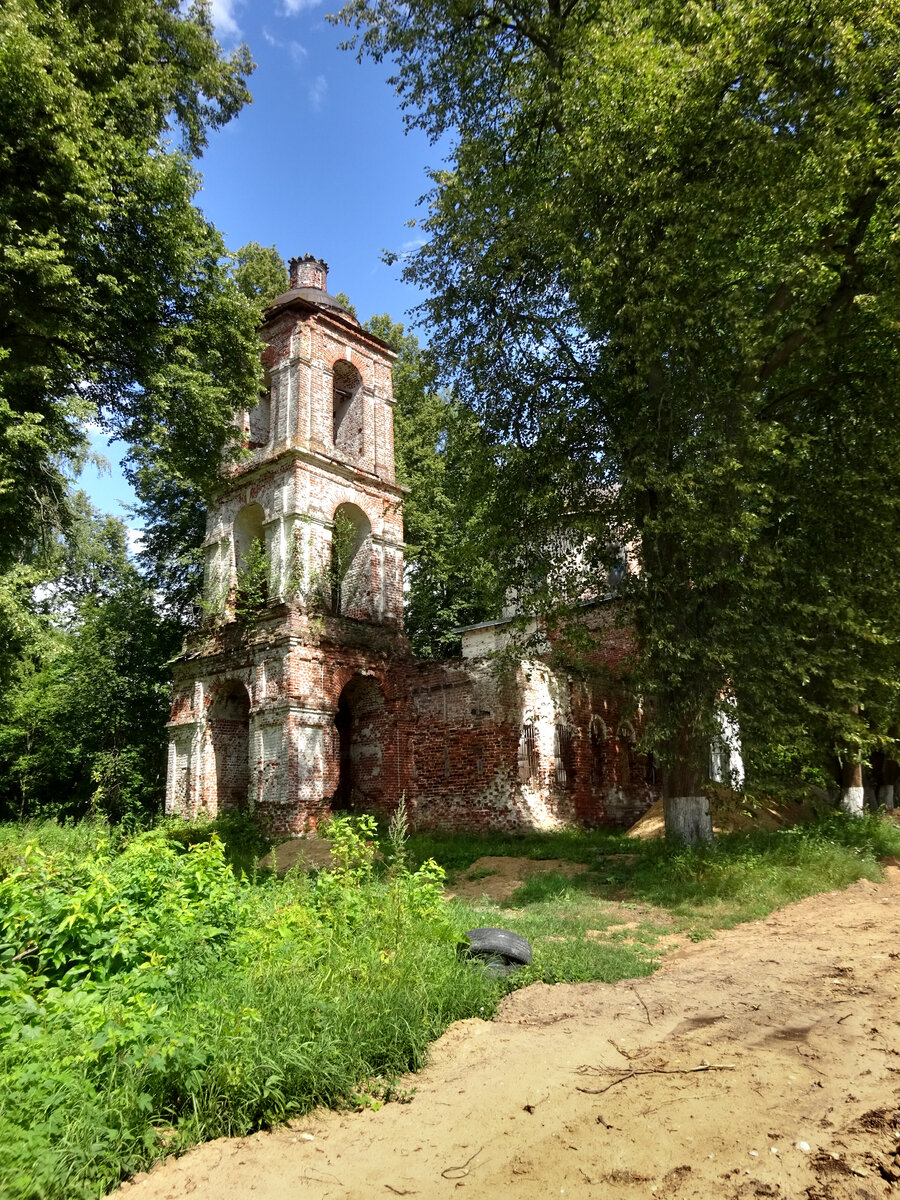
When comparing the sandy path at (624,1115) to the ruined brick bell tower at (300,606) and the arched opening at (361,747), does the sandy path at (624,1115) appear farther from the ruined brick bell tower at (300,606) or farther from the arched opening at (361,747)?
the arched opening at (361,747)

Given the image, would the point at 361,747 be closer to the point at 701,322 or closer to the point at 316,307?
the point at 316,307

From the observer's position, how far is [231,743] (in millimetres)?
19281

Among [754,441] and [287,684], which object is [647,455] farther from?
[287,684]

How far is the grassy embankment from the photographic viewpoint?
3584 millimetres

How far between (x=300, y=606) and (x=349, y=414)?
6.32 m

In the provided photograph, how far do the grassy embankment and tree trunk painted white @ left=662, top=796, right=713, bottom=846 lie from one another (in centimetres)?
256

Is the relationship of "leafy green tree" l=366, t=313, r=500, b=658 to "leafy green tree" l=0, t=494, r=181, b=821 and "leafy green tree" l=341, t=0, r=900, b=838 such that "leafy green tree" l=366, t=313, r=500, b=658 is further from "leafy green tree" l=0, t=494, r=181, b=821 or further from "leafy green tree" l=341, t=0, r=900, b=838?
"leafy green tree" l=341, t=0, r=900, b=838

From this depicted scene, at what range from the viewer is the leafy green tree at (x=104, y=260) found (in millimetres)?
10914

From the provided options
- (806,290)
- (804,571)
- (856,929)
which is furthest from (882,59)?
(856,929)

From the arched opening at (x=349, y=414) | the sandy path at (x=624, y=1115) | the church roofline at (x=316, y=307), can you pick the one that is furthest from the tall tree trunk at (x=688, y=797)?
the church roofline at (x=316, y=307)

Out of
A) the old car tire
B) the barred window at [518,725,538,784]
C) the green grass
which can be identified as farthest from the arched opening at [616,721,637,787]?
the old car tire

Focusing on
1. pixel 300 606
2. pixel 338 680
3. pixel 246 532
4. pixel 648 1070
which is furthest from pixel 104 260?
pixel 648 1070

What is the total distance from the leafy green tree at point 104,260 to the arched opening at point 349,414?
6322 millimetres

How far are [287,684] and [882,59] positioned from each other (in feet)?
46.8
